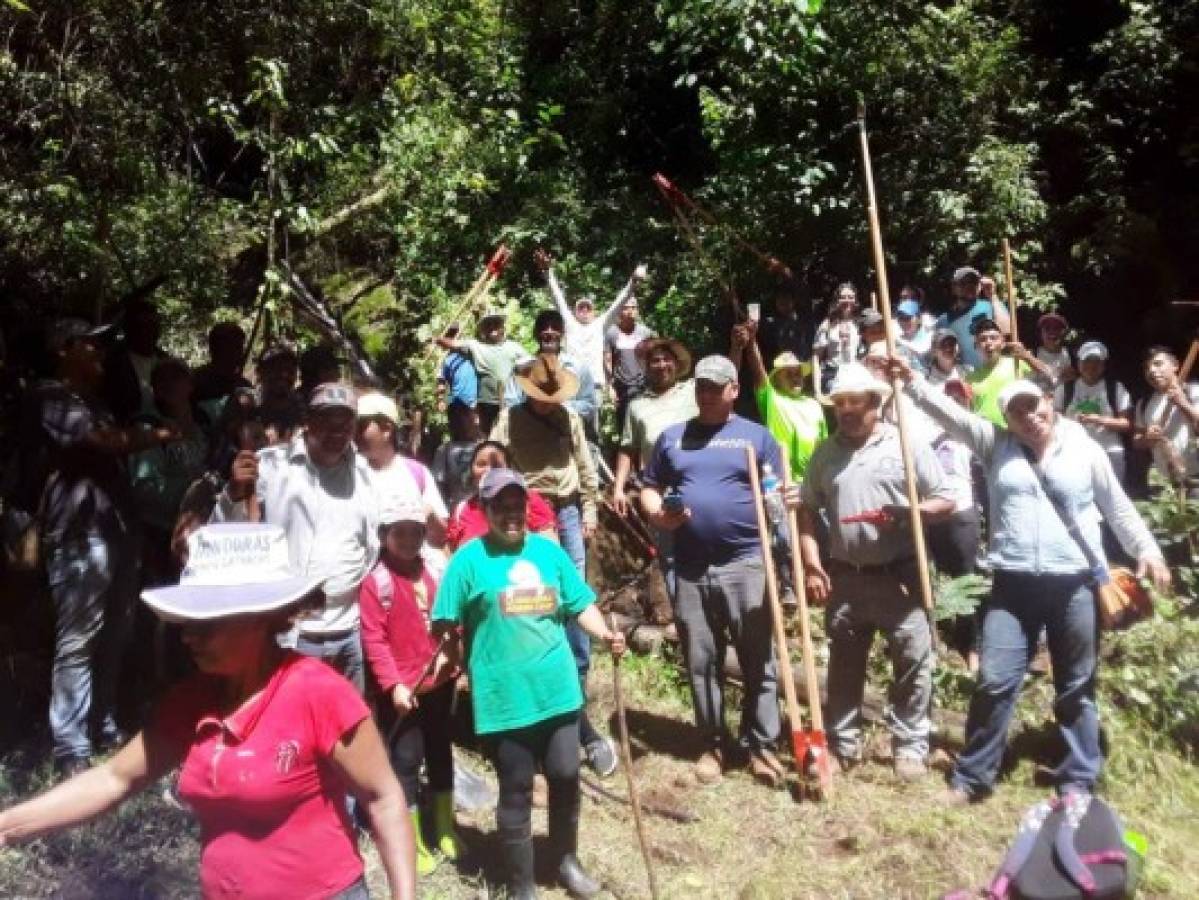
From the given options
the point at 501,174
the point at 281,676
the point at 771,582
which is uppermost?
the point at 501,174

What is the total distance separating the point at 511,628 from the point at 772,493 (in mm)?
2162

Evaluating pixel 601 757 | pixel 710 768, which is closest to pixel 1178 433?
pixel 710 768

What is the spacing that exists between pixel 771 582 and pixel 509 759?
73.4 inches

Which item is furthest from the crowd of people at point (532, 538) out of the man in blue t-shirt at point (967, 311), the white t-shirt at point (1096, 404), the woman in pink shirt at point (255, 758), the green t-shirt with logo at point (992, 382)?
the man in blue t-shirt at point (967, 311)

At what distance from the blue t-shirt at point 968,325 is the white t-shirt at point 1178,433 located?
4.84 ft

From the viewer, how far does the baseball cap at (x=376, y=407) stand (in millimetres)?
5273

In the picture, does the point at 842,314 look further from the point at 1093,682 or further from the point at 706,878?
the point at 706,878

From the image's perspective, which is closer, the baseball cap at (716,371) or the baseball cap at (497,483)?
the baseball cap at (497,483)

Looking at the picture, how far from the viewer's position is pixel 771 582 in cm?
571

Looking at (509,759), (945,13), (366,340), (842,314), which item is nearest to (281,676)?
(509,759)

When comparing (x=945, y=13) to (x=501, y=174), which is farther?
(x=501, y=174)

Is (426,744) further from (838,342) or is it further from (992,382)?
(838,342)

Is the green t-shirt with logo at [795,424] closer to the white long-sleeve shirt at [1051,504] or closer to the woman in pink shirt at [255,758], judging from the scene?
the white long-sleeve shirt at [1051,504]

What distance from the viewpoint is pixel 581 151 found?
1521 centimetres
